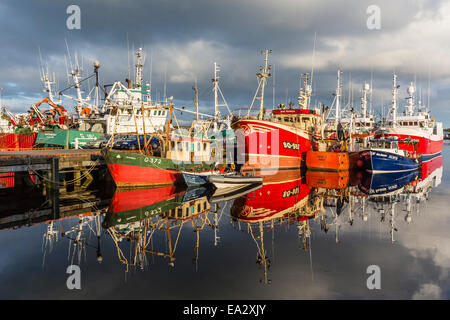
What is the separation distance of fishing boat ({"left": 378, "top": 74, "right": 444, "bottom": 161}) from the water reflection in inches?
913

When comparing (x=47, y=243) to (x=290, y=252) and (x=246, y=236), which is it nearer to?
(x=246, y=236)

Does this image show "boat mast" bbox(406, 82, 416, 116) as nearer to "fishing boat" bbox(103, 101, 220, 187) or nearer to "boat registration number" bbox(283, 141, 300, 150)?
"boat registration number" bbox(283, 141, 300, 150)

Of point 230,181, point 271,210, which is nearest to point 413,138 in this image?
point 230,181

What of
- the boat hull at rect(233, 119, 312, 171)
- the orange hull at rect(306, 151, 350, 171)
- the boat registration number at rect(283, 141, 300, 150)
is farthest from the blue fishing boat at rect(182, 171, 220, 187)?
the orange hull at rect(306, 151, 350, 171)

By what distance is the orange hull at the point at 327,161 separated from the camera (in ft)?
114

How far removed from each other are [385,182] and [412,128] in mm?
25130

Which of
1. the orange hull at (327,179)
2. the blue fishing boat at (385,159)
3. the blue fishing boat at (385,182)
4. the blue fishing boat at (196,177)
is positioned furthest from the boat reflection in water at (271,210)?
the blue fishing boat at (385,159)

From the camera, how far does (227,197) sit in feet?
74.9

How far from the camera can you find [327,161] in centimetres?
3497

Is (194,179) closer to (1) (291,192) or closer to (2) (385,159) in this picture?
(1) (291,192)

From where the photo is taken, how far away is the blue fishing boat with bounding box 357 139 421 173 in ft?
116

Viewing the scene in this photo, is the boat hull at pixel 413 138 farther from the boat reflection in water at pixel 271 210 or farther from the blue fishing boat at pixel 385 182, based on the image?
the boat reflection in water at pixel 271 210
